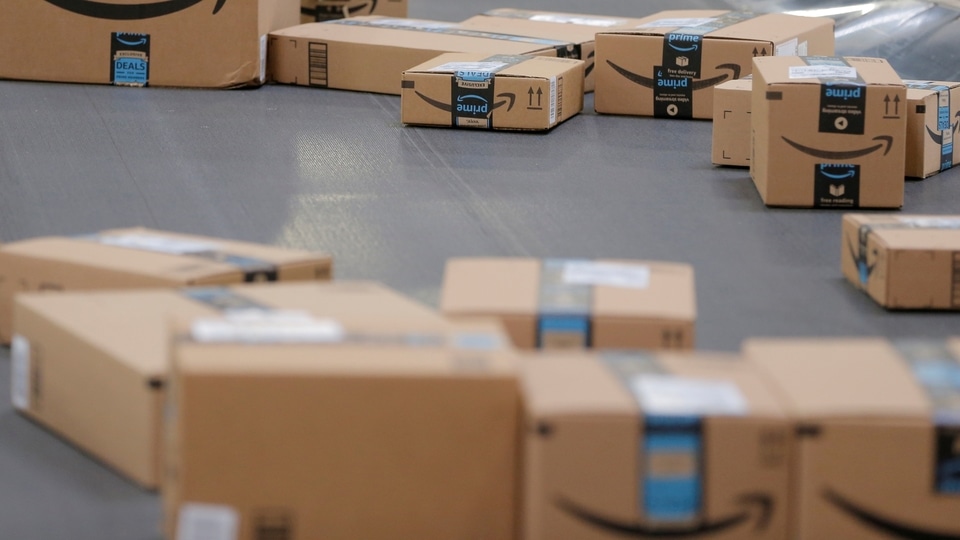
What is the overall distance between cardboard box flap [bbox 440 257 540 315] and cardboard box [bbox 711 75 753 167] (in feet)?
5.91

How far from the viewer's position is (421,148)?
4008 millimetres

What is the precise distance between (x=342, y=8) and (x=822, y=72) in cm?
280

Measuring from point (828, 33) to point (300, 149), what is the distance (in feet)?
6.53

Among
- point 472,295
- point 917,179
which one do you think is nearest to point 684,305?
point 472,295

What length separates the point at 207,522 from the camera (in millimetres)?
1558

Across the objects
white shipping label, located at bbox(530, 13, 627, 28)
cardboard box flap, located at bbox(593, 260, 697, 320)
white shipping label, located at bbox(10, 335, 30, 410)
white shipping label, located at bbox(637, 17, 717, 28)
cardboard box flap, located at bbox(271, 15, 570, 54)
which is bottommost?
white shipping label, located at bbox(10, 335, 30, 410)

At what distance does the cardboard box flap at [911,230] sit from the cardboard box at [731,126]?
3.18 ft

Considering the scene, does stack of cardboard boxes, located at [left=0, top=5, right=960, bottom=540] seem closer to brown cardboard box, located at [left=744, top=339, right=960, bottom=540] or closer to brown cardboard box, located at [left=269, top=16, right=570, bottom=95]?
brown cardboard box, located at [left=744, top=339, right=960, bottom=540]

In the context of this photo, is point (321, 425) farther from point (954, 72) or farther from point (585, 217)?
point (954, 72)

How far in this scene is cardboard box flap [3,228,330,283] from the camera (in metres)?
2.24

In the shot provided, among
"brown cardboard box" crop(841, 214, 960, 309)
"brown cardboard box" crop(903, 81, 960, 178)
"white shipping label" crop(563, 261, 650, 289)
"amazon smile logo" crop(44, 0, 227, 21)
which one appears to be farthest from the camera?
"amazon smile logo" crop(44, 0, 227, 21)

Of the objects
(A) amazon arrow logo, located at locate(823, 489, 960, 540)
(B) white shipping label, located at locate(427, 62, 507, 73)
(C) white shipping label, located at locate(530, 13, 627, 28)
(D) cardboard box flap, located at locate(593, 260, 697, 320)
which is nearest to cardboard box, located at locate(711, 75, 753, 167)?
(B) white shipping label, located at locate(427, 62, 507, 73)

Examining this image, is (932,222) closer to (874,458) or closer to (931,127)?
(931,127)

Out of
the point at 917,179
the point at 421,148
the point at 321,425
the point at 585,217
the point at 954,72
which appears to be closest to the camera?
the point at 321,425
